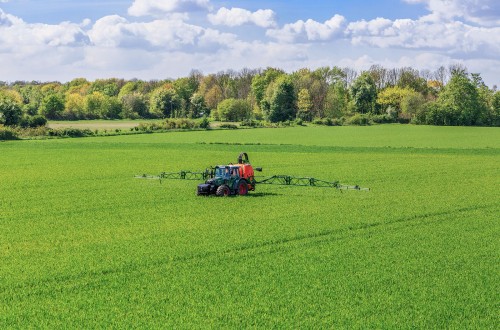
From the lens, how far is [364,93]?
16700 centimetres

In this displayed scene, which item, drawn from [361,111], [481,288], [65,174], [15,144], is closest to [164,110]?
[361,111]

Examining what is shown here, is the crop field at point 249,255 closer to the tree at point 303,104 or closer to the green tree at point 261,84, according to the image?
the tree at point 303,104

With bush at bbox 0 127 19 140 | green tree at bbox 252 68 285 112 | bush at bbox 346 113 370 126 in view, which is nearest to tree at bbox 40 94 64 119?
green tree at bbox 252 68 285 112

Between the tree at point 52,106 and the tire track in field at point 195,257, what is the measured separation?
146718 millimetres

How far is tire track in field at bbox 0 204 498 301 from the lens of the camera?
56.7 ft

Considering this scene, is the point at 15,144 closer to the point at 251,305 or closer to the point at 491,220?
the point at 491,220

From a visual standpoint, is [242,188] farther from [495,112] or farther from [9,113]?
[495,112]

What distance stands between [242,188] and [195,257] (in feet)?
46.5

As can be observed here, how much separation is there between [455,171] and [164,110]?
13562 centimetres

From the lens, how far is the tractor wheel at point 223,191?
34.2 metres

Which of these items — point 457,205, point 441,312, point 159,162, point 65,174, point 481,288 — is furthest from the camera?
point 159,162

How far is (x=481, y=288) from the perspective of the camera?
17.5 m

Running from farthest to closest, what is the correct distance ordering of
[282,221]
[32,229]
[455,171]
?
[455,171] < [282,221] < [32,229]

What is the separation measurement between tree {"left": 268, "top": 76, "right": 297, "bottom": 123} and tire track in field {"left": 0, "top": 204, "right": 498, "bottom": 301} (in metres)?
124
